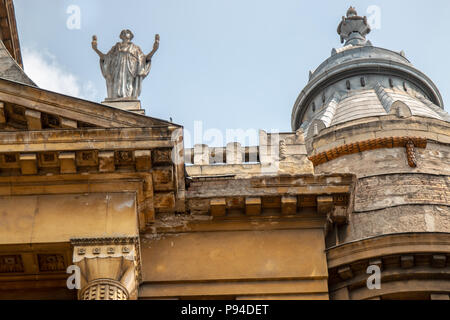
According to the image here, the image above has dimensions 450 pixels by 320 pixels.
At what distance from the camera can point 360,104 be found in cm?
3030

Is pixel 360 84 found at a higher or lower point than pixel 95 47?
higher

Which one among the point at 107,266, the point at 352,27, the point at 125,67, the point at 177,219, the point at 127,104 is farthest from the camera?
the point at 352,27

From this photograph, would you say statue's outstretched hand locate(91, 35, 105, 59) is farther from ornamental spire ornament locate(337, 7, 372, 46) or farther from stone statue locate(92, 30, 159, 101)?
ornamental spire ornament locate(337, 7, 372, 46)

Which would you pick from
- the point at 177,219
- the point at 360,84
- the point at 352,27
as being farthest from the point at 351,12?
the point at 177,219

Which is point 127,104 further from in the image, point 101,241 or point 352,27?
point 352,27

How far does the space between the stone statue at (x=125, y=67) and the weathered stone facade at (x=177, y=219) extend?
115cm

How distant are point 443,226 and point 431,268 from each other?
5.98ft

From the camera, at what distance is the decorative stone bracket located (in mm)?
16875

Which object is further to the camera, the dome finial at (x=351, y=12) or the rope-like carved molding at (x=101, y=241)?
the dome finial at (x=351, y=12)

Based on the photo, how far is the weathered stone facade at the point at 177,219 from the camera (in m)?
18.3

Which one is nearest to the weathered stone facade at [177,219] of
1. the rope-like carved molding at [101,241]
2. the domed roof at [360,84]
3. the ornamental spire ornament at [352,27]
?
the rope-like carved molding at [101,241]

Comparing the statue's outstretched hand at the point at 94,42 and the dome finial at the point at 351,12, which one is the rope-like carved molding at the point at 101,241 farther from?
the dome finial at the point at 351,12

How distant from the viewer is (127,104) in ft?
66.3

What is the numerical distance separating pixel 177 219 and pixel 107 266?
3118 millimetres
